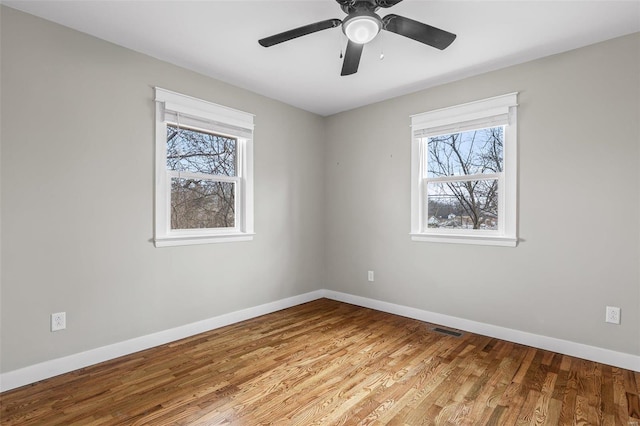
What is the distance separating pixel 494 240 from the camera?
3.21 meters

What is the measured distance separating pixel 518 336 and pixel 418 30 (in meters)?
2.77

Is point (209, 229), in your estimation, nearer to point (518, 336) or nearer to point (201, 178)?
point (201, 178)

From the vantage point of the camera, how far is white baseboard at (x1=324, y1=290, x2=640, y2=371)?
2593 mm

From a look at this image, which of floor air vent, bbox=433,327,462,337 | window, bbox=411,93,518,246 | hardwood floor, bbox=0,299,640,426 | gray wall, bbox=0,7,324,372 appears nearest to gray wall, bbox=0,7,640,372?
gray wall, bbox=0,7,324,372

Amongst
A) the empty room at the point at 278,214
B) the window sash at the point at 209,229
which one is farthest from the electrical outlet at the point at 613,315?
the window sash at the point at 209,229

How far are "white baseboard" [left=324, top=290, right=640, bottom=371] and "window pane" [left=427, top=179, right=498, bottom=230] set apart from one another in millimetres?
982

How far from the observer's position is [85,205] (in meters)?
2.60

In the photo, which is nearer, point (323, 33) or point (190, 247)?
point (323, 33)

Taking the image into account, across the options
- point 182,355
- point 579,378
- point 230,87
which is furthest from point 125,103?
point 579,378

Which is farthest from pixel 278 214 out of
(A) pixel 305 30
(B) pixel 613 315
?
(B) pixel 613 315

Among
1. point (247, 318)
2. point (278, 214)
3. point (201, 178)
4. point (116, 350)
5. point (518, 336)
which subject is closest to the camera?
point (116, 350)

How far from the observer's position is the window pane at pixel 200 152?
3.20m

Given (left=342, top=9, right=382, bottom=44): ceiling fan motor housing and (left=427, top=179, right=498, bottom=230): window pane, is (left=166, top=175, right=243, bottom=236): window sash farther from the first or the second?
(left=427, top=179, right=498, bottom=230): window pane

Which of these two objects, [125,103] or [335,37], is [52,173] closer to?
[125,103]
